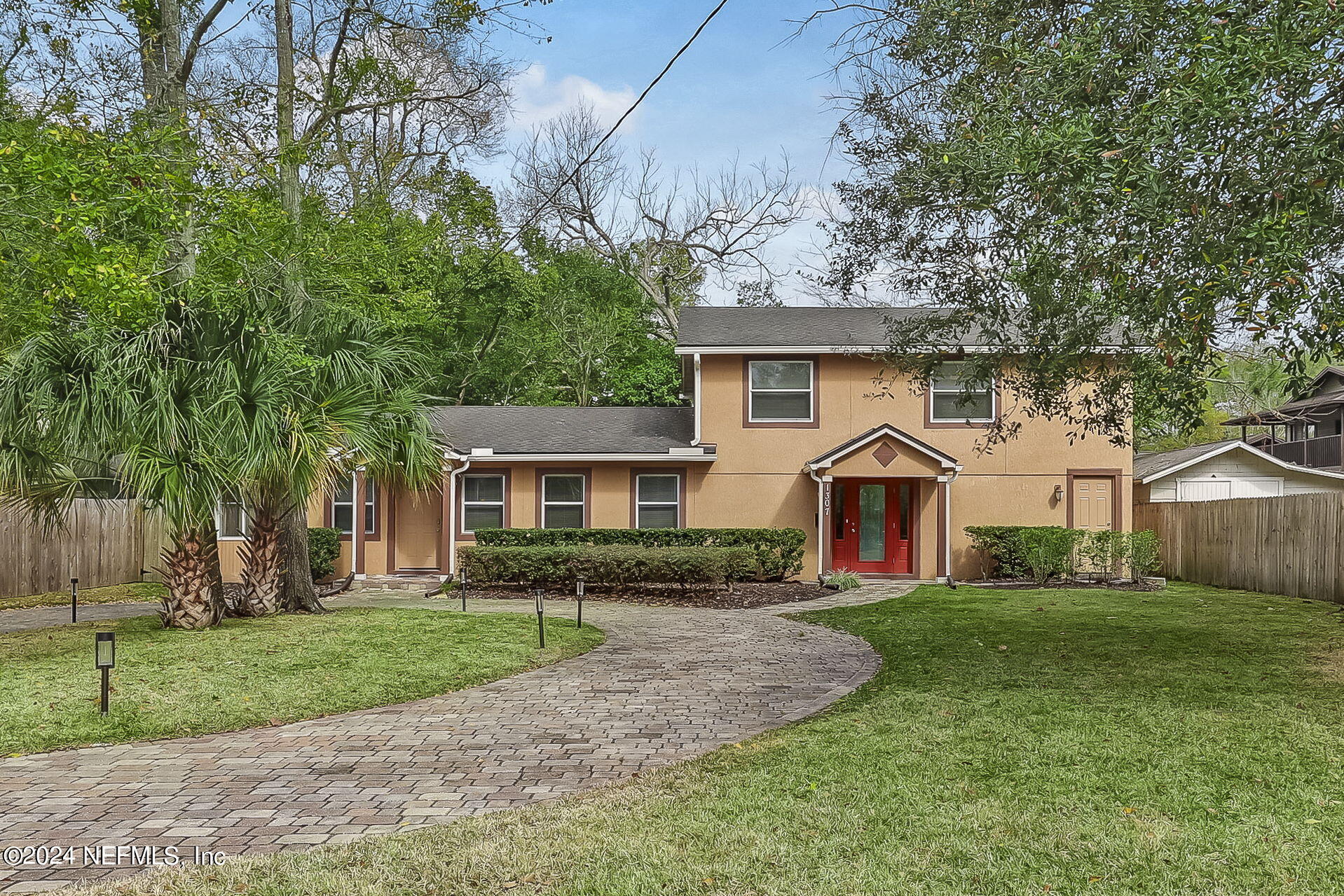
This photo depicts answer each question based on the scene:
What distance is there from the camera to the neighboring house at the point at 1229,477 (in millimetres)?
22750

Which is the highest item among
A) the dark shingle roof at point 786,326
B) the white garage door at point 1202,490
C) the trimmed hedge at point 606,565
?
the dark shingle roof at point 786,326

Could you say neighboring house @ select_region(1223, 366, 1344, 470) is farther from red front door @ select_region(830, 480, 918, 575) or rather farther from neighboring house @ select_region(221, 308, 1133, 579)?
red front door @ select_region(830, 480, 918, 575)

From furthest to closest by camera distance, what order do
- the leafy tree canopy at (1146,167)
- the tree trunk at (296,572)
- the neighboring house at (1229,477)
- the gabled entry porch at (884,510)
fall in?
1. the neighboring house at (1229,477)
2. the gabled entry porch at (884,510)
3. the tree trunk at (296,572)
4. the leafy tree canopy at (1146,167)

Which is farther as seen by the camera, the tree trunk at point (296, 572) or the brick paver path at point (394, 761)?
the tree trunk at point (296, 572)

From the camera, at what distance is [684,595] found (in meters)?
17.9

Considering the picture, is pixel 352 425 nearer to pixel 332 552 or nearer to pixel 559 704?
pixel 559 704

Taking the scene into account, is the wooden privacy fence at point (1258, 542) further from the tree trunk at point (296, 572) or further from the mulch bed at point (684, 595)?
the tree trunk at point (296, 572)

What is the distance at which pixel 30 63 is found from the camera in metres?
14.4

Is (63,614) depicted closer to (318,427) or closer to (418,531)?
(318,427)

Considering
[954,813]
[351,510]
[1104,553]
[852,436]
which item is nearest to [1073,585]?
[1104,553]

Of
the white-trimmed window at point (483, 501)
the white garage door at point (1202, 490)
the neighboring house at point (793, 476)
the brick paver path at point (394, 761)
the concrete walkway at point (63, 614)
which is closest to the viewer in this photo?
the brick paver path at point (394, 761)

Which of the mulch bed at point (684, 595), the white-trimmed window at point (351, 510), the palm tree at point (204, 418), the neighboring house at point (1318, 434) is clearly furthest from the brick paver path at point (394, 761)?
the neighboring house at point (1318, 434)

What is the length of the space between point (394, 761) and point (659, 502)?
14.5 metres

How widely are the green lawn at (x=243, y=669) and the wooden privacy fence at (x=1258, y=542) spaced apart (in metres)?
12.0
